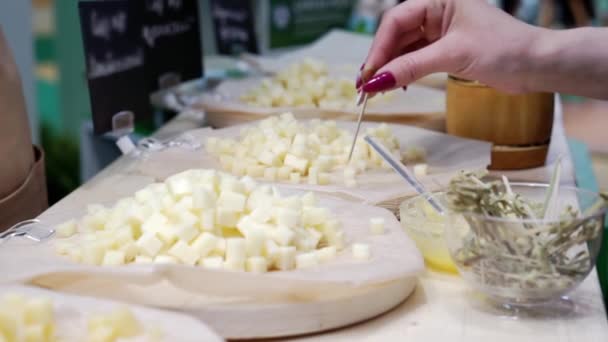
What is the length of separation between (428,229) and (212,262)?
1.15 ft

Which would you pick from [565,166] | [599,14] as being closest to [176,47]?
[565,166]

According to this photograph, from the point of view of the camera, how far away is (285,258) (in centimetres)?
106

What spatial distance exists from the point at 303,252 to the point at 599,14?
234 inches

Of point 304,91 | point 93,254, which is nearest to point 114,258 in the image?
point 93,254

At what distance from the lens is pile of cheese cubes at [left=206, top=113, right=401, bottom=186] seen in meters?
1.56

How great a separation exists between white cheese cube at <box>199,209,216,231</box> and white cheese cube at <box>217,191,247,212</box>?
0.08 feet

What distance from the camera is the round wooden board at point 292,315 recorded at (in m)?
0.98

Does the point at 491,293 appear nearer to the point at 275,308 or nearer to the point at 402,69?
the point at 275,308

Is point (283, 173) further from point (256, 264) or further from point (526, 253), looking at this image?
point (526, 253)

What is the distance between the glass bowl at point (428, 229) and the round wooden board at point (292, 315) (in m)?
0.17

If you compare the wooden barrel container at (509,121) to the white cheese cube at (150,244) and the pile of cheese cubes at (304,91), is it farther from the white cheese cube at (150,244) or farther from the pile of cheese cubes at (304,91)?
the white cheese cube at (150,244)

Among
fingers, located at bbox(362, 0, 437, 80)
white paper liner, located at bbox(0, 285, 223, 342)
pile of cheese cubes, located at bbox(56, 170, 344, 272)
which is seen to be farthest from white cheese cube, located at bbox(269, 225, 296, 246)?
fingers, located at bbox(362, 0, 437, 80)

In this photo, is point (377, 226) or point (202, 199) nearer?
point (202, 199)

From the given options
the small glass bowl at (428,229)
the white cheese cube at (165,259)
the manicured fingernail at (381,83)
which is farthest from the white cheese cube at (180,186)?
the manicured fingernail at (381,83)
